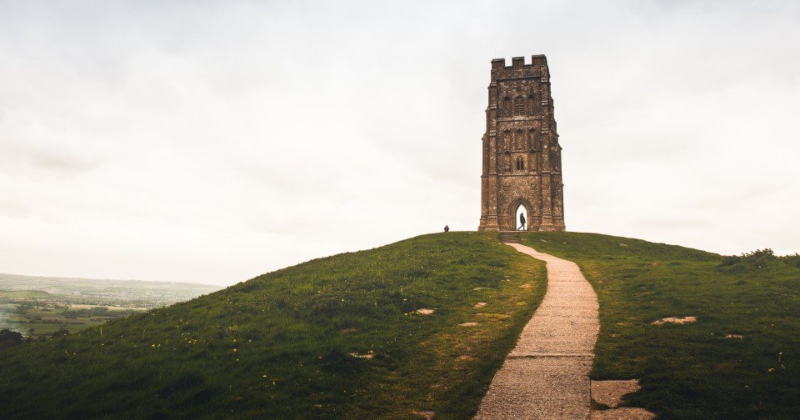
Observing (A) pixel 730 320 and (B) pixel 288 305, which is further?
(B) pixel 288 305

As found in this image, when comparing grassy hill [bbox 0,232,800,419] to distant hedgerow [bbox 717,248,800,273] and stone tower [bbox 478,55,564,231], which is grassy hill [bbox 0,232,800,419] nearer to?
distant hedgerow [bbox 717,248,800,273]

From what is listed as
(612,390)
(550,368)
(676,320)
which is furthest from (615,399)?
(676,320)

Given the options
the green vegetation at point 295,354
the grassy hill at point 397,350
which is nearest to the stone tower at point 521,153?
the grassy hill at point 397,350

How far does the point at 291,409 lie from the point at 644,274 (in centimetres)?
2341

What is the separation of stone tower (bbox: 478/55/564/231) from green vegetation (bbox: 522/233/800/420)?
98.9 ft

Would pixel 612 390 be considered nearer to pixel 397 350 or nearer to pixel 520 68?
pixel 397 350

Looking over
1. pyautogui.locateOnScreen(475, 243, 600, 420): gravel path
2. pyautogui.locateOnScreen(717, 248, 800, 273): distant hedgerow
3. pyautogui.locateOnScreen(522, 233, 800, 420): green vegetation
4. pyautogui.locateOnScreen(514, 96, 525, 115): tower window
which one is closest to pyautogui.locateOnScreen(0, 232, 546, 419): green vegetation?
pyautogui.locateOnScreen(475, 243, 600, 420): gravel path

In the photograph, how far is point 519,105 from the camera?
6106cm

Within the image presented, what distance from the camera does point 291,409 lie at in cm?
1053

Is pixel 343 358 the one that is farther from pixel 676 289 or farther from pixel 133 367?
pixel 676 289

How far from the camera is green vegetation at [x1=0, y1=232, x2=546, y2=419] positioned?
1122 cm

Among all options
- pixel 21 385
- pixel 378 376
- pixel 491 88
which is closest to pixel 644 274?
pixel 378 376

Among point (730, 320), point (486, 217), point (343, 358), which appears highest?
point (486, 217)

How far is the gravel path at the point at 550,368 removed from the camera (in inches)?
393
